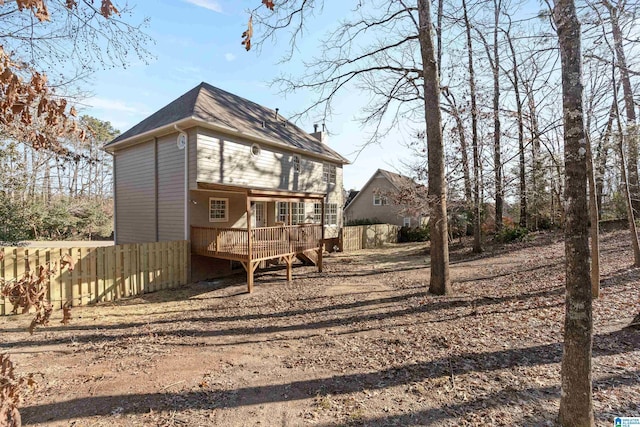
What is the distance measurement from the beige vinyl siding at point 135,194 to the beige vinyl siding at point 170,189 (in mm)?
561

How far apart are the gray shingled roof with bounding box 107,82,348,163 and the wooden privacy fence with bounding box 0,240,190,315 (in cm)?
466

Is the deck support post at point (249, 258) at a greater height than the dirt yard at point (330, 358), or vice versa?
the deck support post at point (249, 258)

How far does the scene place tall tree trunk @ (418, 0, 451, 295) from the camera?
7.32m

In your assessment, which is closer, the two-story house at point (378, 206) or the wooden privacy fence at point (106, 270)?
the wooden privacy fence at point (106, 270)

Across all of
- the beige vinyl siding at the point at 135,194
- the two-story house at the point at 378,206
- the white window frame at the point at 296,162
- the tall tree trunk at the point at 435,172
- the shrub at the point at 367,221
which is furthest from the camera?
the shrub at the point at 367,221

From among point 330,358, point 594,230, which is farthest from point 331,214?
point 330,358

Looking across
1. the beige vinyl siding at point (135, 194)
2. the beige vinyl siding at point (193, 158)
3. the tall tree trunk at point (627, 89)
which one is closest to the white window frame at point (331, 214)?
the beige vinyl siding at point (193, 158)

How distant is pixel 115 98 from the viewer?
7.27m

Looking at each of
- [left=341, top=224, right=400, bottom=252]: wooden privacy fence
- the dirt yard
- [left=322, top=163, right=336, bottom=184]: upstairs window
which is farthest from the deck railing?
[left=341, top=224, right=400, bottom=252]: wooden privacy fence

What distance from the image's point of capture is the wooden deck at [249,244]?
918 centimetres

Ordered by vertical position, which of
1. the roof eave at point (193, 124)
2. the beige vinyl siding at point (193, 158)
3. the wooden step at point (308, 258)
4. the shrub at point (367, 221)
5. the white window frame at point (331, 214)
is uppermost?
the roof eave at point (193, 124)

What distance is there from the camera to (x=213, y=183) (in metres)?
10.3

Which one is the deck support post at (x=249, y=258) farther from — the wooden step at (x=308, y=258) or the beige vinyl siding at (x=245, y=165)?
the wooden step at (x=308, y=258)

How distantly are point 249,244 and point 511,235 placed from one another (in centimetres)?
1399
